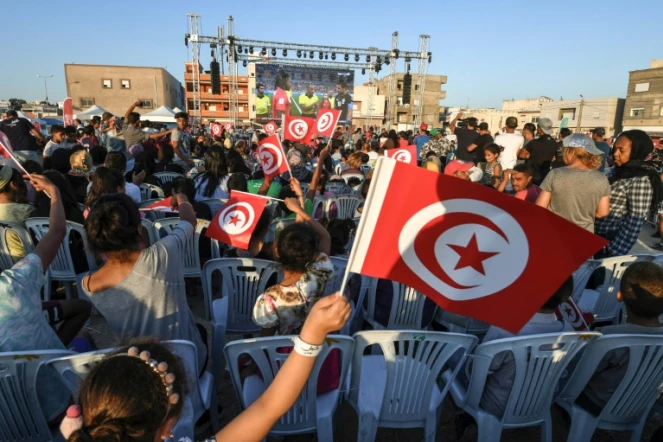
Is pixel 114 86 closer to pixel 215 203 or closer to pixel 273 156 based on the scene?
pixel 215 203

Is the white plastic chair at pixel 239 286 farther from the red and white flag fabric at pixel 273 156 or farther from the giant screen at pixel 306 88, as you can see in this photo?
the giant screen at pixel 306 88

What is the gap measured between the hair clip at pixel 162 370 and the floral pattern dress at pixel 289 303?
1049 millimetres

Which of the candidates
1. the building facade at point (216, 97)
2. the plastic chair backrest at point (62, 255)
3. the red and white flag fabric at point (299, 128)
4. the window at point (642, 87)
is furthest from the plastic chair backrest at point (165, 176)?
the window at point (642, 87)

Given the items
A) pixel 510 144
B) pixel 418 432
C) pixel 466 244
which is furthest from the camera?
pixel 510 144

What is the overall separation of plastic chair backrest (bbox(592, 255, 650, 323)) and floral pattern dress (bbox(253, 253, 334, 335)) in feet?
8.23

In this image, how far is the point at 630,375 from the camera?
2.04 m

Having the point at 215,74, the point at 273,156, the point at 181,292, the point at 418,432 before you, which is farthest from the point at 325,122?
the point at 215,74

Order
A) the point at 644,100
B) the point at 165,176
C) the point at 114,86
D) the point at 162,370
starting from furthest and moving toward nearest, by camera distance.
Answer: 1. the point at 114,86
2. the point at 644,100
3. the point at 165,176
4. the point at 162,370

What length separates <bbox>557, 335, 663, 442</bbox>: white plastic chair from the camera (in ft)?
6.52

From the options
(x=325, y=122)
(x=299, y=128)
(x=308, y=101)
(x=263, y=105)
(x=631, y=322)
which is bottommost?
(x=631, y=322)

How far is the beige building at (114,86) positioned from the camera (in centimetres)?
4819

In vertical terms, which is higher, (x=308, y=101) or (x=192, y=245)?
(x=308, y=101)

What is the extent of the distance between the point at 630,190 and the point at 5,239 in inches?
225

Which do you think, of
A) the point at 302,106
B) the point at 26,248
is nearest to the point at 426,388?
the point at 26,248
